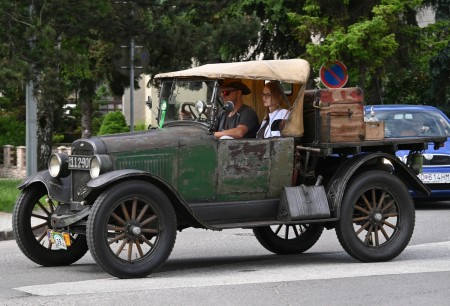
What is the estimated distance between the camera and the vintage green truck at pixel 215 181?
35.8 ft

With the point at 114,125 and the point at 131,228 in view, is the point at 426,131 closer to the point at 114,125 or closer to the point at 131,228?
the point at 131,228

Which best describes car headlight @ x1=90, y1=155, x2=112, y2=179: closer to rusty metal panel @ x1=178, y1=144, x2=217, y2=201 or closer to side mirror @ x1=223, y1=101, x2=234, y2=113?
rusty metal panel @ x1=178, y1=144, x2=217, y2=201

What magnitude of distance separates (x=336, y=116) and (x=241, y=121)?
39.5 inches

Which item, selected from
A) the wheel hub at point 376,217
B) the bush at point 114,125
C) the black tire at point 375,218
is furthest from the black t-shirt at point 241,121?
the bush at point 114,125

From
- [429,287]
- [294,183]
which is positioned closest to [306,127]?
[294,183]

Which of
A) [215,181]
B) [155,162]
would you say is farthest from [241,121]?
[155,162]

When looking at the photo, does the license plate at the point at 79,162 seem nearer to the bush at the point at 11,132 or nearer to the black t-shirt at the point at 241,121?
the black t-shirt at the point at 241,121

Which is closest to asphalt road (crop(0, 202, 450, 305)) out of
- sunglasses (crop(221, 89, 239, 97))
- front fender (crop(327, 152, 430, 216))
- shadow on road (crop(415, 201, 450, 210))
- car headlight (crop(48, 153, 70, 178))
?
front fender (crop(327, 152, 430, 216))

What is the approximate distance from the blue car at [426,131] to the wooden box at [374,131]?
6.32 metres

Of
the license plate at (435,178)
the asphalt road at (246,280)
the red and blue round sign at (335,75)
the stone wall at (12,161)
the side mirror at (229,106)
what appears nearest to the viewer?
the asphalt road at (246,280)

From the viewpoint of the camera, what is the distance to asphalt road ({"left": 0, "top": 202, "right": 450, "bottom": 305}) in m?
9.62

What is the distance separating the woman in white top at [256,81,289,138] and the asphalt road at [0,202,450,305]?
4.47ft

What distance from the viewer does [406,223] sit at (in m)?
12.4

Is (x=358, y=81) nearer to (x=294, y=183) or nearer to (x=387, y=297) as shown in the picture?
(x=294, y=183)
